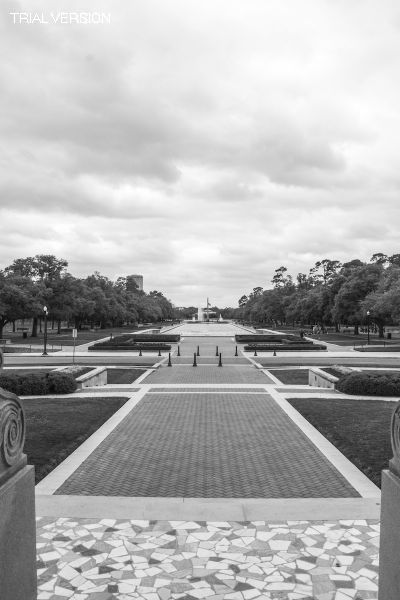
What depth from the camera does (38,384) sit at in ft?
58.8

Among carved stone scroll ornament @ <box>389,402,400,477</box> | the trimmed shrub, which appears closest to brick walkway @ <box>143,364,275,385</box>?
the trimmed shrub

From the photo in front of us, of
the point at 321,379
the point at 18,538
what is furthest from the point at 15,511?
the point at 321,379

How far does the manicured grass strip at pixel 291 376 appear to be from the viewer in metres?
21.9

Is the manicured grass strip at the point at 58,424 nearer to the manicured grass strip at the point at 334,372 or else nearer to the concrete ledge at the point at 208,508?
the concrete ledge at the point at 208,508

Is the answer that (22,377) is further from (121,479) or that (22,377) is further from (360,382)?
(360,382)

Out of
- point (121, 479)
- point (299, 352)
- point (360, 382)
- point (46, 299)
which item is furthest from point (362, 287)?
point (121, 479)

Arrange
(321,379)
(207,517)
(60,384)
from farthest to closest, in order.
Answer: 1. (321,379)
2. (60,384)
3. (207,517)

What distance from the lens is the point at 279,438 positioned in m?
11.7

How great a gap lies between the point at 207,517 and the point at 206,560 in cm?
125

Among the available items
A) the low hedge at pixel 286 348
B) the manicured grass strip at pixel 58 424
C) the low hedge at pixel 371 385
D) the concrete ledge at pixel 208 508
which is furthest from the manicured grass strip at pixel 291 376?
the concrete ledge at pixel 208 508

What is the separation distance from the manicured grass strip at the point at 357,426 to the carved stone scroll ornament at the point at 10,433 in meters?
6.40

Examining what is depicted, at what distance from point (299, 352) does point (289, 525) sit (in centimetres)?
3154

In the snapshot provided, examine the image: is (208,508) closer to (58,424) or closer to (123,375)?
(58,424)

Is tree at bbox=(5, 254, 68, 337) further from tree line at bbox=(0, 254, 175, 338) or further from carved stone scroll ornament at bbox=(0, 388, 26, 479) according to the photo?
carved stone scroll ornament at bbox=(0, 388, 26, 479)
